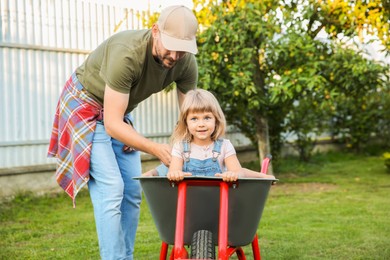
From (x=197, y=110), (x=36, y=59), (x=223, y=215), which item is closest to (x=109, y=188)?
(x=197, y=110)

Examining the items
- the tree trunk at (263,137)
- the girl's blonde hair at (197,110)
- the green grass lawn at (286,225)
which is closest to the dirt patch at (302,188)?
the green grass lawn at (286,225)

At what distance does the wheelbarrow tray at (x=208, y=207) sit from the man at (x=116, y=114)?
0.20 meters

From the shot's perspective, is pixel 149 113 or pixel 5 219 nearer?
pixel 5 219

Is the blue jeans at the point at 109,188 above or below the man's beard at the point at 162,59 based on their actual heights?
below

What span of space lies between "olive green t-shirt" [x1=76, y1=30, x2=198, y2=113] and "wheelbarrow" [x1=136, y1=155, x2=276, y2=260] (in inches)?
19.9

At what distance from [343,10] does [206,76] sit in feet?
5.68

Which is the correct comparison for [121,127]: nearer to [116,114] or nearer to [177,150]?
[116,114]

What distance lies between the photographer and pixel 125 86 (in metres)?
2.85

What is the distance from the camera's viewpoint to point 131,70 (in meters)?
2.86

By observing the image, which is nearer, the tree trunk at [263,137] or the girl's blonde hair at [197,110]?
the girl's blonde hair at [197,110]

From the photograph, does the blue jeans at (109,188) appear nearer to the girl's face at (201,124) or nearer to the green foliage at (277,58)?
the girl's face at (201,124)

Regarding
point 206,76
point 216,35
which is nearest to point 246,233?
point 206,76

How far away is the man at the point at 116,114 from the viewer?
2.82 m

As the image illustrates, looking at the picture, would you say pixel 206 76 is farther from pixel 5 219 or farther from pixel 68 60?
pixel 5 219
